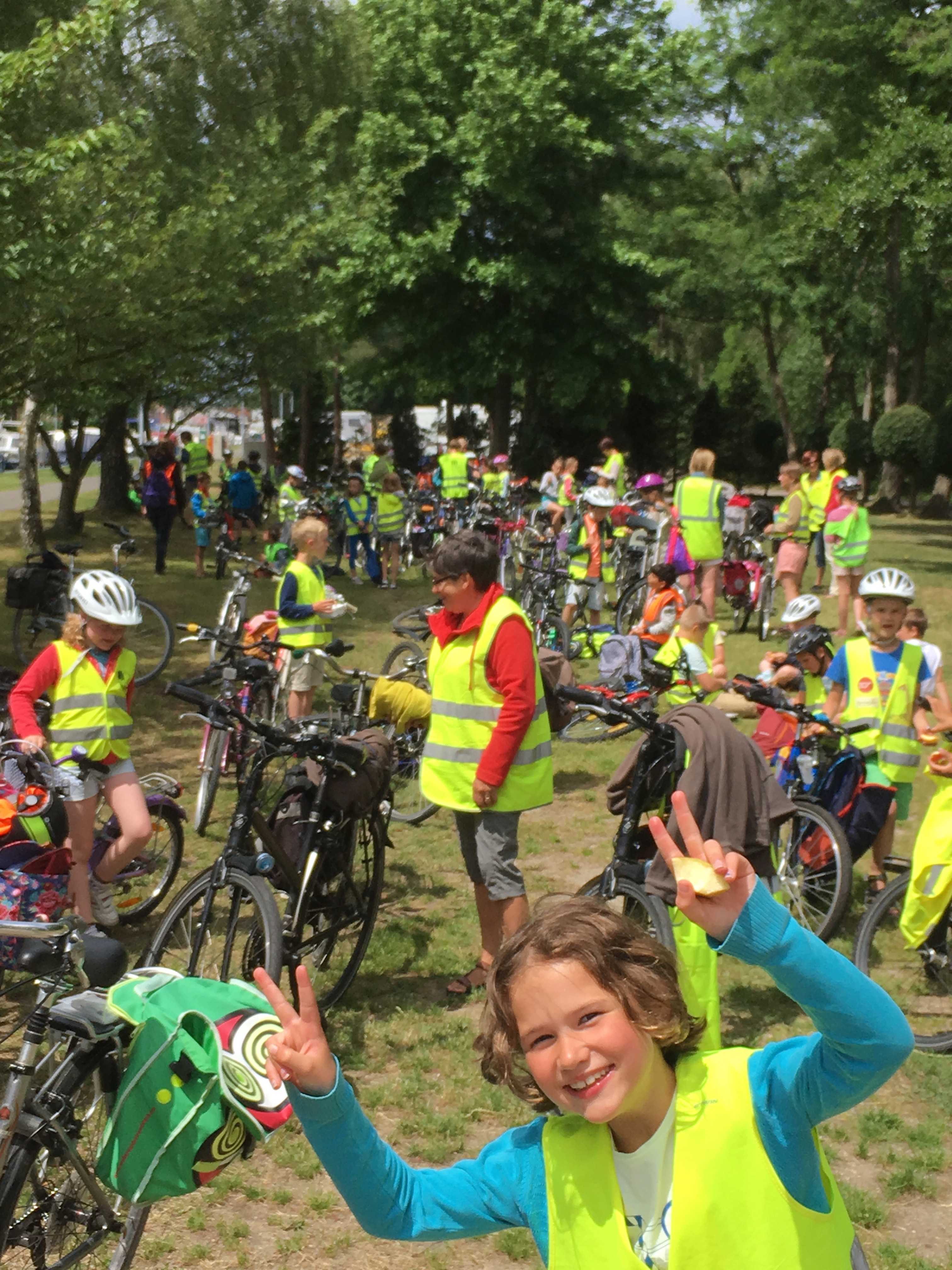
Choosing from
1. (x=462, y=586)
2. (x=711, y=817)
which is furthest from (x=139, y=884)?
(x=711, y=817)

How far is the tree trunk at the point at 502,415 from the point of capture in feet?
103

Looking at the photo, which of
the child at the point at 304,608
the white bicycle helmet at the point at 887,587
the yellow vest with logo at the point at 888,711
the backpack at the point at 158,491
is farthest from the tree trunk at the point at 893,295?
the yellow vest with logo at the point at 888,711

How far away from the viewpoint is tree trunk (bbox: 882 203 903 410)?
75.8ft

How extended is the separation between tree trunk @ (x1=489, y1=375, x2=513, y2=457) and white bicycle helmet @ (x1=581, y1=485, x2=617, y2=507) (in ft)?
57.2

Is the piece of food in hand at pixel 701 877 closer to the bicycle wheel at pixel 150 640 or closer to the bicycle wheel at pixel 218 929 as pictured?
the bicycle wheel at pixel 218 929

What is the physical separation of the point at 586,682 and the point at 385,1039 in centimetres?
727

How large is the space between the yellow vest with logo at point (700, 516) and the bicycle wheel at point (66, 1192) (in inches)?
431

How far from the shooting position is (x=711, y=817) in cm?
493

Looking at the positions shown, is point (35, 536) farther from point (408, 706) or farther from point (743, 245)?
point (743, 245)

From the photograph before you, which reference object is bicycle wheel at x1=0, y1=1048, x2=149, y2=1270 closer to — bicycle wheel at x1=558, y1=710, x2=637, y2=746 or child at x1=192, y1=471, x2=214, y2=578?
bicycle wheel at x1=558, y1=710, x2=637, y2=746

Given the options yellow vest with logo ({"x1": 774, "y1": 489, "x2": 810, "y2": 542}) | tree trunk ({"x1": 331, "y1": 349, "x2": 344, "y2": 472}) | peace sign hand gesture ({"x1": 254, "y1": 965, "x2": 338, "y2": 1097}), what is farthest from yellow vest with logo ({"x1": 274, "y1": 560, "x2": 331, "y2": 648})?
tree trunk ({"x1": 331, "y1": 349, "x2": 344, "y2": 472})

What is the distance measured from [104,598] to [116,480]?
22.3 m

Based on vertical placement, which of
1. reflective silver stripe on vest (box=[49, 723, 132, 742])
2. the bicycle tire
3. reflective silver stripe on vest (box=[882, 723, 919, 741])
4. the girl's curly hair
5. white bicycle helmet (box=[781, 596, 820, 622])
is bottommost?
the bicycle tire

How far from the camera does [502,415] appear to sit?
105 feet
